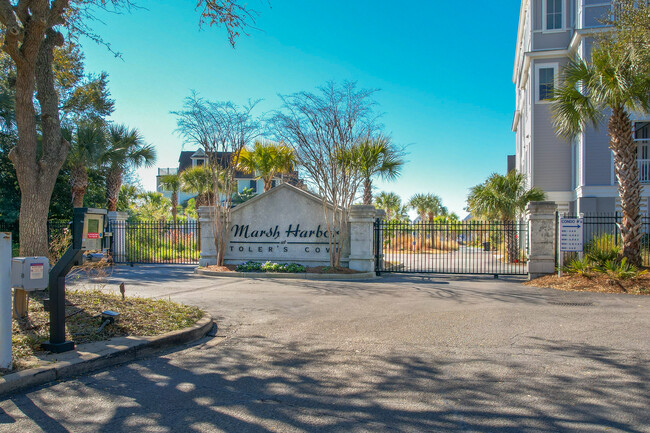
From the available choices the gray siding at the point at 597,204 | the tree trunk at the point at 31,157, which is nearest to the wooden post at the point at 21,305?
the tree trunk at the point at 31,157

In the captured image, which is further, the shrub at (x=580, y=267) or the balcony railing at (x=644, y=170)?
the balcony railing at (x=644, y=170)

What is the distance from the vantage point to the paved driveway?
3805 millimetres

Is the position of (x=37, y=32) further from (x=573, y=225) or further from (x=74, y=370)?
(x=573, y=225)

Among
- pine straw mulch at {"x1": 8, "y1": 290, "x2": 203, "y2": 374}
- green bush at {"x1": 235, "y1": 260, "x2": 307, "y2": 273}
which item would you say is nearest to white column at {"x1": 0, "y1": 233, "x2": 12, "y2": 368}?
pine straw mulch at {"x1": 8, "y1": 290, "x2": 203, "y2": 374}

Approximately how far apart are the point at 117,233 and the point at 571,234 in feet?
58.1

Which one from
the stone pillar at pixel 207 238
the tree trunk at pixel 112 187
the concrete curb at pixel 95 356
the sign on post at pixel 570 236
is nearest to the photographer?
the concrete curb at pixel 95 356

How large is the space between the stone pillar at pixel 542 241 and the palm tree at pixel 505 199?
21.1ft

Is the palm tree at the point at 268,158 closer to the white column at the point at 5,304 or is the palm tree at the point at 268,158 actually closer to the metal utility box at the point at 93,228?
the metal utility box at the point at 93,228

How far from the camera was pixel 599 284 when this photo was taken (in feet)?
39.3

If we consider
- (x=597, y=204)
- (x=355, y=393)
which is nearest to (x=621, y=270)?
(x=597, y=204)

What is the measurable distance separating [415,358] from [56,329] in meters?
4.20

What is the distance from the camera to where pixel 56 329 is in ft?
17.5

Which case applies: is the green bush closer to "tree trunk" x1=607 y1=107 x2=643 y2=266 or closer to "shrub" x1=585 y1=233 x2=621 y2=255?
"shrub" x1=585 y1=233 x2=621 y2=255

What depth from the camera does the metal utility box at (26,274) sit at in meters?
5.13
